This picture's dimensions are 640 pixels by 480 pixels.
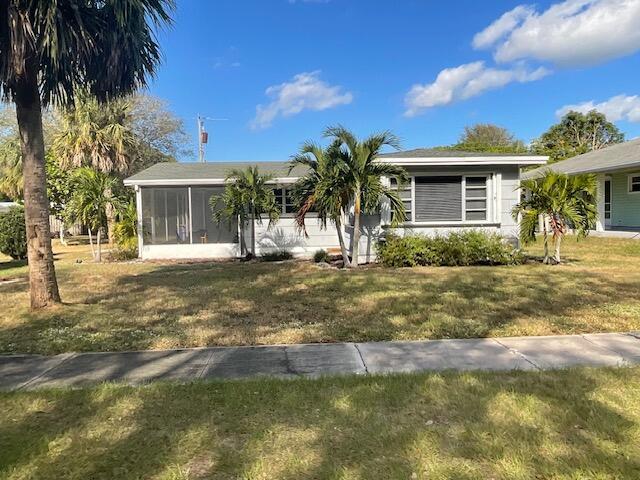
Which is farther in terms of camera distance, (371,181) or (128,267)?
(128,267)

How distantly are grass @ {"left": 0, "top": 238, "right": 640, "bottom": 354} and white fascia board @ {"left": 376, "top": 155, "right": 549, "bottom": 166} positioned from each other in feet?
9.22

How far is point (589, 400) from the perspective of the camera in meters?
3.63

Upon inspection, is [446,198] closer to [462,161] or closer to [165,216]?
[462,161]

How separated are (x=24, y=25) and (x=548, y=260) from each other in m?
11.5

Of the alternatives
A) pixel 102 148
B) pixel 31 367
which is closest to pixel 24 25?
pixel 31 367

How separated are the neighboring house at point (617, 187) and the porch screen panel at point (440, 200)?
691 cm

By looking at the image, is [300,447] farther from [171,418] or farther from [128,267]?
[128,267]

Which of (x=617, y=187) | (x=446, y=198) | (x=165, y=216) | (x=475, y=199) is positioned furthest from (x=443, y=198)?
(x=617, y=187)

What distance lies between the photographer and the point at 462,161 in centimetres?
Answer: 1261

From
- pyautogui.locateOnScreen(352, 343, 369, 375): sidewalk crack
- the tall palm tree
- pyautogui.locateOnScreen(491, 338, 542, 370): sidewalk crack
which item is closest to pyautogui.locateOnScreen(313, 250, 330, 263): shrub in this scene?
pyautogui.locateOnScreen(352, 343, 369, 375): sidewalk crack

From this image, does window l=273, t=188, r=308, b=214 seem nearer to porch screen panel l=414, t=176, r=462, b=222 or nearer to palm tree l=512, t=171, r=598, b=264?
porch screen panel l=414, t=176, r=462, b=222

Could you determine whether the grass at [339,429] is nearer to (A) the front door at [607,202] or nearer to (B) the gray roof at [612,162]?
(B) the gray roof at [612,162]

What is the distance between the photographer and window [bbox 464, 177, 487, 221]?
42.8 feet

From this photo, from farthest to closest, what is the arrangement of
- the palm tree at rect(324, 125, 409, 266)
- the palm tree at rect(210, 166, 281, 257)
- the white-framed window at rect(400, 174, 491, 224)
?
1. the palm tree at rect(210, 166, 281, 257)
2. the white-framed window at rect(400, 174, 491, 224)
3. the palm tree at rect(324, 125, 409, 266)
